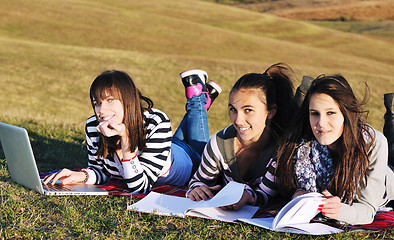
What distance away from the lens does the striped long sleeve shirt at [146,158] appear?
3.98m

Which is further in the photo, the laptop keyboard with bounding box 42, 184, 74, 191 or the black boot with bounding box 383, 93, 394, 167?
the black boot with bounding box 383, 93, 394, 167

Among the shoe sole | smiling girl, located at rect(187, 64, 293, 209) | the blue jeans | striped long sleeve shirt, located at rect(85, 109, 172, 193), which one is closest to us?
smiling girl, located at rect(187, 64, 293, 209)

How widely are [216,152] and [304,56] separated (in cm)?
2465

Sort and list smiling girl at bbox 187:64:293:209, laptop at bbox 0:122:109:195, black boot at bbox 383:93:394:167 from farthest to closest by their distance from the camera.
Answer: black boot at bbox 383:93:394:167, smiling girl at bbox 187:64:293:209, laptop at bbox 0:122:109:195

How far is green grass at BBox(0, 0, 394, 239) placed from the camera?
320 centimetres

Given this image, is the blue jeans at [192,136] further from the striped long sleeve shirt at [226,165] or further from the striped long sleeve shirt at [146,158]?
the striped long sleeve shirt at [226,165]

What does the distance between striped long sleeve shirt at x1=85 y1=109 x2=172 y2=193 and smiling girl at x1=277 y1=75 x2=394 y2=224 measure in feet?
3.92

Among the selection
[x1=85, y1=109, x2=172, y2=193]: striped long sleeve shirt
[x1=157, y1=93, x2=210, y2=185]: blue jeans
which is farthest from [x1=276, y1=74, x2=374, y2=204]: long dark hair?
[x1=157, y1=93, x2=210, y2=185]: blue jeans

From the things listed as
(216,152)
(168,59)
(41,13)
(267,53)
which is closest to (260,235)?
(216,152)

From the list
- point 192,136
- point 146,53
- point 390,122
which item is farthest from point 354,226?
point 146,53

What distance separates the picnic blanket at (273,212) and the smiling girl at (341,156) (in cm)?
6

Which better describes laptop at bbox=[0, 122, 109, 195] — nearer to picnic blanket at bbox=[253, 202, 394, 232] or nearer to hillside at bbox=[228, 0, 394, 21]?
picnic blanket at bbox=[253, 202, 394, 232]

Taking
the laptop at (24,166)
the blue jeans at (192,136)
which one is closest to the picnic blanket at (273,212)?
the laptop at (24,166)

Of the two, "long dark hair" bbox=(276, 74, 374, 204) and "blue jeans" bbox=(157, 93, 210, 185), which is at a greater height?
"long dark hair" bbox=(276, 74, 374, 204)
